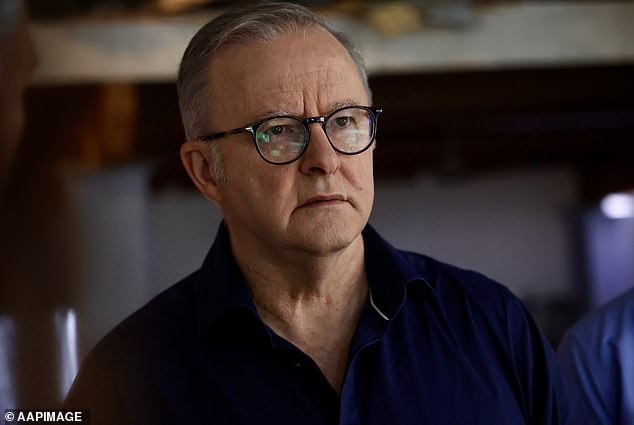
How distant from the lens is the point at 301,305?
1257 millimetres

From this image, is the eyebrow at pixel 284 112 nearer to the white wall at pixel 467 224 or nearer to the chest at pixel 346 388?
the chest at pixel 346 388

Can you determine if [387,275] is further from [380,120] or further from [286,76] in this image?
[380,120]

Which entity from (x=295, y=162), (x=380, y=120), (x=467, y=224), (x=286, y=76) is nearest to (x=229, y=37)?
(x=286, y=76)

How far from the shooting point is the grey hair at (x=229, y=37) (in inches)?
49.7

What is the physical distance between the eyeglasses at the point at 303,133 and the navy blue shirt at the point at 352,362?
7.6 inches

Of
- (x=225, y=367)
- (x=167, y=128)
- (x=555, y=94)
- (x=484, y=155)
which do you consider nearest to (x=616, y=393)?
(x=225, y=367)

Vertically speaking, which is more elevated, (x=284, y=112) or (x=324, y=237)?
(x=284, y=112)

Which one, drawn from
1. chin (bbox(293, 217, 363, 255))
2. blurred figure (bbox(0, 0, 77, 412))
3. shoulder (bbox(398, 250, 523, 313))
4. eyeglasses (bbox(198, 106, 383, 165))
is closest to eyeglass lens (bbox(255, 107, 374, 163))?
eyeglasses (bbox(198, 106, 383, 165))

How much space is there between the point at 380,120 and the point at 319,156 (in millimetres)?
2985

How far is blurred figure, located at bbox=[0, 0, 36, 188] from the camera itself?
89cm

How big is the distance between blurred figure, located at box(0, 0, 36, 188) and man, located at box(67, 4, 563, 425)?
1.16 ft

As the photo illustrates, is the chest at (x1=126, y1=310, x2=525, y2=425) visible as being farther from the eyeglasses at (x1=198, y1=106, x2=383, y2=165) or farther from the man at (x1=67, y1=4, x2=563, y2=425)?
the eyeglasses at (x1=198, y1=106, x2=383, y2=165)

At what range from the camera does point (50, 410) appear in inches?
44.0

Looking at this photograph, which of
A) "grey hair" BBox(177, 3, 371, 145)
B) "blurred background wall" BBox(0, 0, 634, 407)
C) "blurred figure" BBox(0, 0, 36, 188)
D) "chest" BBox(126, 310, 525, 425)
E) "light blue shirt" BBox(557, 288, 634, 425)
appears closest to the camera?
"blurred figure" BBox(0, 0, 36, 188)
